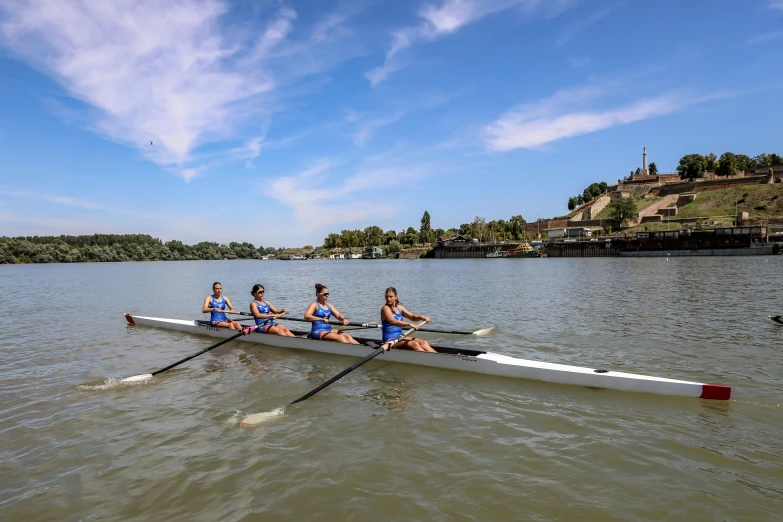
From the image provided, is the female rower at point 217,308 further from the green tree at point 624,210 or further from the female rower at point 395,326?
the green tree at point 624,210

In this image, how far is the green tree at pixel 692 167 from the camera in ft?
376

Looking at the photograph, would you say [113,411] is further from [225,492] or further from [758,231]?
[758,231]

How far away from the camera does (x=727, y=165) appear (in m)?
111

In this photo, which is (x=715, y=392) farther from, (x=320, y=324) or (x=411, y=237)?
Answer: (x=411, y=237)

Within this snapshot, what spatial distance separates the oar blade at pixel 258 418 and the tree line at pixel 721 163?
5421 inches

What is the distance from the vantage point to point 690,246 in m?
78.1

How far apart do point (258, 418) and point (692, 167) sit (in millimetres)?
138303

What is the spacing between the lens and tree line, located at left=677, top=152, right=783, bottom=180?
111m

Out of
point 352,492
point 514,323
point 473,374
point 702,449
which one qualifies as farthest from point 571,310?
point 352,492

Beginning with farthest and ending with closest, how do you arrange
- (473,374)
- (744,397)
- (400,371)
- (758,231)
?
(758,231) < (400,371) < (473,374) < (744,397)

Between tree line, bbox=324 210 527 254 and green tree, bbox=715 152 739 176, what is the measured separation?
2074 inches

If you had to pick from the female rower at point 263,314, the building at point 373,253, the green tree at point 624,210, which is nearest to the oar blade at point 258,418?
the female rower at point 263,314

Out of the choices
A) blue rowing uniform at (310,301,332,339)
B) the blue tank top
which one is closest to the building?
blue rowing uniform at (310,301,332,339)

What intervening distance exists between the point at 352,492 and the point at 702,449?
16.0ft
